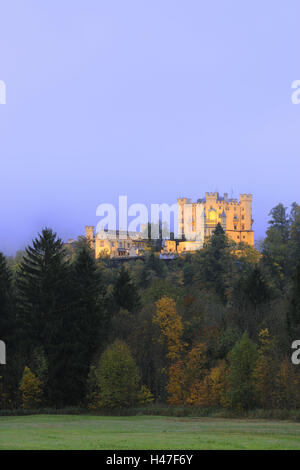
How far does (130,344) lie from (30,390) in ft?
37.3

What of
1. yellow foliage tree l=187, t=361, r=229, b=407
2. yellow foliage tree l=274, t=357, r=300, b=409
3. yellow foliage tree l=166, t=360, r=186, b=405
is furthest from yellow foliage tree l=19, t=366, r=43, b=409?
yellow foliage tree l=274, t=357, r=300, b=409

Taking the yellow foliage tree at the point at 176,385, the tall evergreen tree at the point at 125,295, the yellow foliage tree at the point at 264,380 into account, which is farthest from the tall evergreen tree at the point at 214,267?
the yellow foliage tree at the point at 264,380

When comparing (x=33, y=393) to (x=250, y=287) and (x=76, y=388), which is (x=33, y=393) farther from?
(x=250, y=287)

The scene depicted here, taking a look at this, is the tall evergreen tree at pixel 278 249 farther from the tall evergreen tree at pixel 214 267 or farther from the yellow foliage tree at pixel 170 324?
the yellow foliage tree at pixel 170 324

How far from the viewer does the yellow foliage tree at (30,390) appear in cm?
5408

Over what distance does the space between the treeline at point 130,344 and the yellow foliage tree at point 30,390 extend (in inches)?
2.9

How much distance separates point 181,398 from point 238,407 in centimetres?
774

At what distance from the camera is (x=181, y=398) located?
56.9 metres

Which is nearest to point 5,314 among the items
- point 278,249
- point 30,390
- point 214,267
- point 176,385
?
point 30,390

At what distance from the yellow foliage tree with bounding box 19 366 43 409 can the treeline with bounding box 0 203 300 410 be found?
74 millimetres

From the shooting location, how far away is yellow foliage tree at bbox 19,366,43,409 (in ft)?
177

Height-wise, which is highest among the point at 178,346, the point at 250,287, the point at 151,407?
the point at 250,287

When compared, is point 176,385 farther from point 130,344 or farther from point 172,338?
point 130,344
